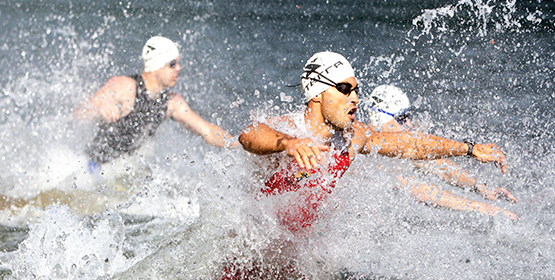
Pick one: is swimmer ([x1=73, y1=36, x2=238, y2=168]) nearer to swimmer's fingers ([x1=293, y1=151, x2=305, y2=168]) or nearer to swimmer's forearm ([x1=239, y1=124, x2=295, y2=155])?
swimmer's forearm ([x1=239, y1=124, x2=295, y2=155])

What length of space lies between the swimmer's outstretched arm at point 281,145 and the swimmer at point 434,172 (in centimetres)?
179

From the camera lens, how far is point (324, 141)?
3309 millimetres

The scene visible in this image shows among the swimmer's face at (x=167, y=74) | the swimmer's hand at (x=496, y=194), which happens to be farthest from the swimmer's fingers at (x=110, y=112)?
the swimmer's hand at (x=496, y=194)

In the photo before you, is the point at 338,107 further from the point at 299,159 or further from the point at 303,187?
the point at 299,159

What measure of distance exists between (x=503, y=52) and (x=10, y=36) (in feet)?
42.1

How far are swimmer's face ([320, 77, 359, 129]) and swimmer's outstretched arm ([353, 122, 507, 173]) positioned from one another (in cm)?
39

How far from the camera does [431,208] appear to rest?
454 centimetres

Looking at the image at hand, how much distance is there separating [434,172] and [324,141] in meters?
2.12

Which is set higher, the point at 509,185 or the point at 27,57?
the point at 509,185

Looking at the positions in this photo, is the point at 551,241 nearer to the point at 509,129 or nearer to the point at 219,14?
the point at 509,129

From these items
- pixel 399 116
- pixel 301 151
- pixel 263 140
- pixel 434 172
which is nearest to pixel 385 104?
pixel 399 116

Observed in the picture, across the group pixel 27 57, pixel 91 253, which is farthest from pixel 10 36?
pixel 91 253

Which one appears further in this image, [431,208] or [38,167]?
[38,167]

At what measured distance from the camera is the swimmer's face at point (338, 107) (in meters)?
3.22
